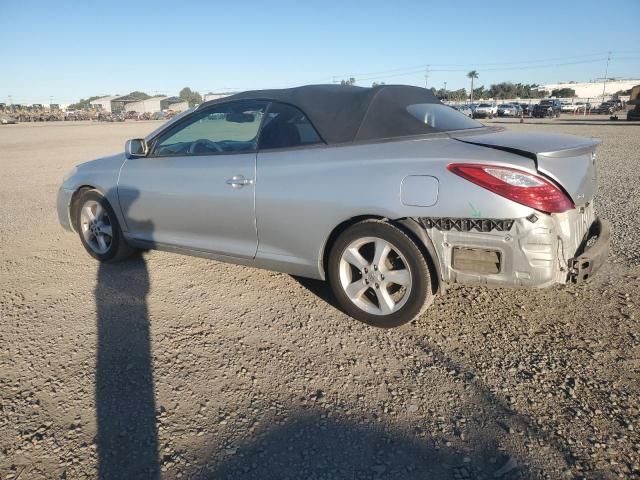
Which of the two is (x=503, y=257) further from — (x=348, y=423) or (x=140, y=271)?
(x=140, y=271)

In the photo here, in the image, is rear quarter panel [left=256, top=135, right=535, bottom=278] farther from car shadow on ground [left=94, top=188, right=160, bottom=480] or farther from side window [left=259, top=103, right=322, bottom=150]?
car shadow on ground [left=94, top=188, right=160, bottom=480]

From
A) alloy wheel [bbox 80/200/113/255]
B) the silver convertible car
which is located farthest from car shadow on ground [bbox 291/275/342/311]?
alloy wheel [bbox 80/200/113/255]

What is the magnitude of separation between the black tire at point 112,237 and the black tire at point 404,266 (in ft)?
7.93

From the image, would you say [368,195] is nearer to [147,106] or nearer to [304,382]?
[304,382]

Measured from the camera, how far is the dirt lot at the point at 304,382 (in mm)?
2049

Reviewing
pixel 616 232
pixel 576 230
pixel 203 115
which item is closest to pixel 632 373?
pixel 576 230

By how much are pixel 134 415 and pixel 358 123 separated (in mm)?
2325

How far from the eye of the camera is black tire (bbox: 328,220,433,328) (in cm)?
291

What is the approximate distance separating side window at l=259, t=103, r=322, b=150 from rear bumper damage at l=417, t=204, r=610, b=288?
1144 millimetres

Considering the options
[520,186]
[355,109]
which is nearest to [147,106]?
[355,109]

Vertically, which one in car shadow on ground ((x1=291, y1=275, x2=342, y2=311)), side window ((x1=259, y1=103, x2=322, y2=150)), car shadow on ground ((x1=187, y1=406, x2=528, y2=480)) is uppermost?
side window ((x1=259, y1=103, x2=322, y2=150))

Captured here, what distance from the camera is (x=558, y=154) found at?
274cm

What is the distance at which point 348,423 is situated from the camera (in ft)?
7.48

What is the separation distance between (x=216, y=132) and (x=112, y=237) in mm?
1585
